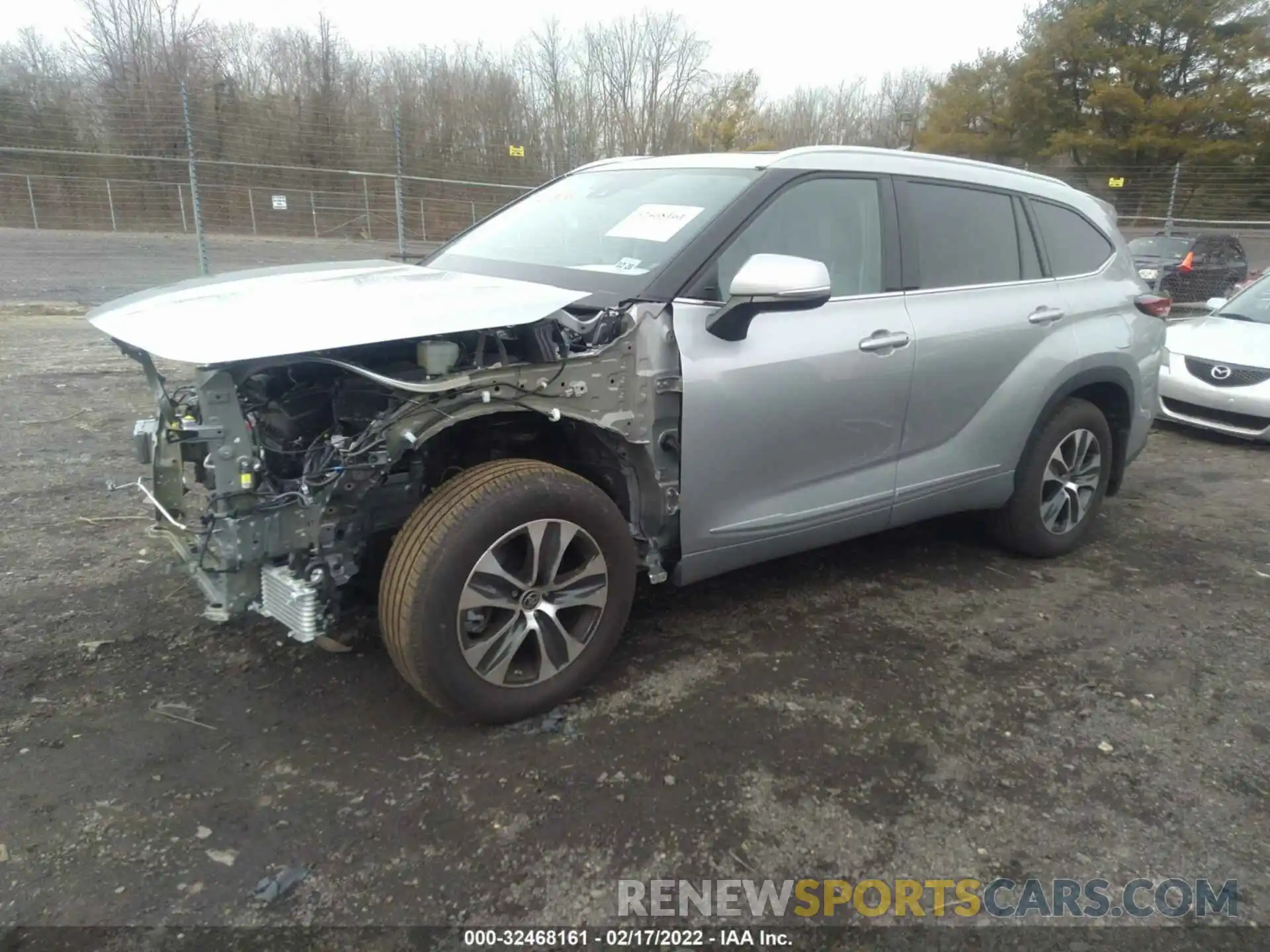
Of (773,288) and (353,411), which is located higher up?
(773,288)

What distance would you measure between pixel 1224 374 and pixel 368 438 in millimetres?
7142

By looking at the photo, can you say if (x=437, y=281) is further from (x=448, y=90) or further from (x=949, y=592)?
(x=448, y=90)

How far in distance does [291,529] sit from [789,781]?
1649 mm

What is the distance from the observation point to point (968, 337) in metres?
3.71

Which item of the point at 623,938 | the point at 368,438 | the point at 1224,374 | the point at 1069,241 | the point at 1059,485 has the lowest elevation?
the point at 623,938

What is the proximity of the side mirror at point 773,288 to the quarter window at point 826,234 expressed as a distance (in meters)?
A: 0.17

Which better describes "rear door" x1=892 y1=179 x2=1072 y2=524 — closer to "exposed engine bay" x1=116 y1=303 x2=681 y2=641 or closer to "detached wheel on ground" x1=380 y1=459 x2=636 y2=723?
"exposed engine bay" x1=116 y1=303 x2=681 y2=641

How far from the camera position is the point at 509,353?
283 centimetres

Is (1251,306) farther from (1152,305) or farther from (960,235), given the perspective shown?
(960,235)

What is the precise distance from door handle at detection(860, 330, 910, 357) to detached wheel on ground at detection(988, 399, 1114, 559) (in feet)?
3.69

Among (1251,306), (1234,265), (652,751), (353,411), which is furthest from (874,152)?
(1234,265)

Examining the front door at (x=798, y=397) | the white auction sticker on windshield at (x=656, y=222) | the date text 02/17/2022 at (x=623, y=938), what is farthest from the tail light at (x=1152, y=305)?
the date text 02/17/2022 at (x=623, y=938)

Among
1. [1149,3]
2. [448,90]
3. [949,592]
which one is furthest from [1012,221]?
[1149,3]

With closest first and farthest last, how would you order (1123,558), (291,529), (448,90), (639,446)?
1. (291,529)
2. (639,446)
3. (1123,558)
4. (448,90)
